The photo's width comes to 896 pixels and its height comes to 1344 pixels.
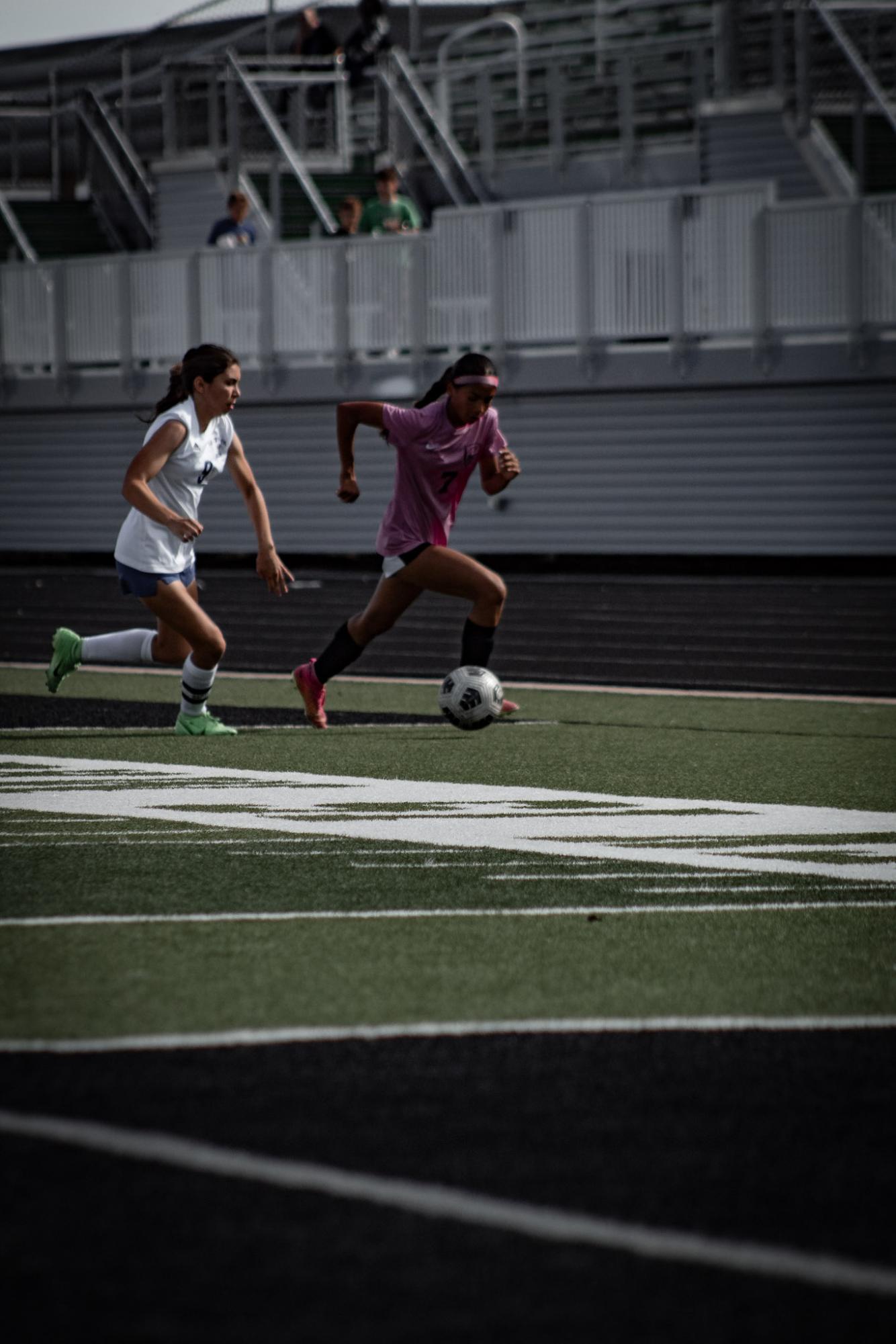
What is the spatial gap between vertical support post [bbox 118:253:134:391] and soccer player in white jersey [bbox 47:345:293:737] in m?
19.5

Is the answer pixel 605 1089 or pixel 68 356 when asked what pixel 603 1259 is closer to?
pixel 605 1089

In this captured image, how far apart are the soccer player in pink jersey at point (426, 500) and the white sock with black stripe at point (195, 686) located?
2.09 ft

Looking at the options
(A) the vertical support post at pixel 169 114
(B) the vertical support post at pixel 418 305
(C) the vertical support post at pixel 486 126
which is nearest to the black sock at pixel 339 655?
(B) the vertical support post at pixel 418 305

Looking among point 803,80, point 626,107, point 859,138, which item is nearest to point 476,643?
point 859,138

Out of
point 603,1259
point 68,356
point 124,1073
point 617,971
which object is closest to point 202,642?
point 617,971

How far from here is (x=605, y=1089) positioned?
4.64 m

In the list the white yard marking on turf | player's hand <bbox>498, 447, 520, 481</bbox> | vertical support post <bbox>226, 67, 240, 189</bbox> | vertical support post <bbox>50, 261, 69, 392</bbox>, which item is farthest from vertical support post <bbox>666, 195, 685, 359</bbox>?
the white yard marking on turf

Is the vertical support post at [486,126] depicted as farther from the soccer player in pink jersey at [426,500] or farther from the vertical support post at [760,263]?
the soccer player in pink jersey at [426,500]

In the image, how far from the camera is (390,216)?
95.6ft

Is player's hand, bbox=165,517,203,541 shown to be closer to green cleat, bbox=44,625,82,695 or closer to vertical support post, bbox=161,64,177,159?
green cleat, bbox=44,625,82,695

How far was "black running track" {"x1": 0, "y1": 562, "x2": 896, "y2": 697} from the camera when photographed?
17.2 m

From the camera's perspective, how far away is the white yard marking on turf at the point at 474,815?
803 centimetres

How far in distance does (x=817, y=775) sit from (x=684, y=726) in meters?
2.58

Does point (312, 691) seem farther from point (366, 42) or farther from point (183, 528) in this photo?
point (366, 42)
